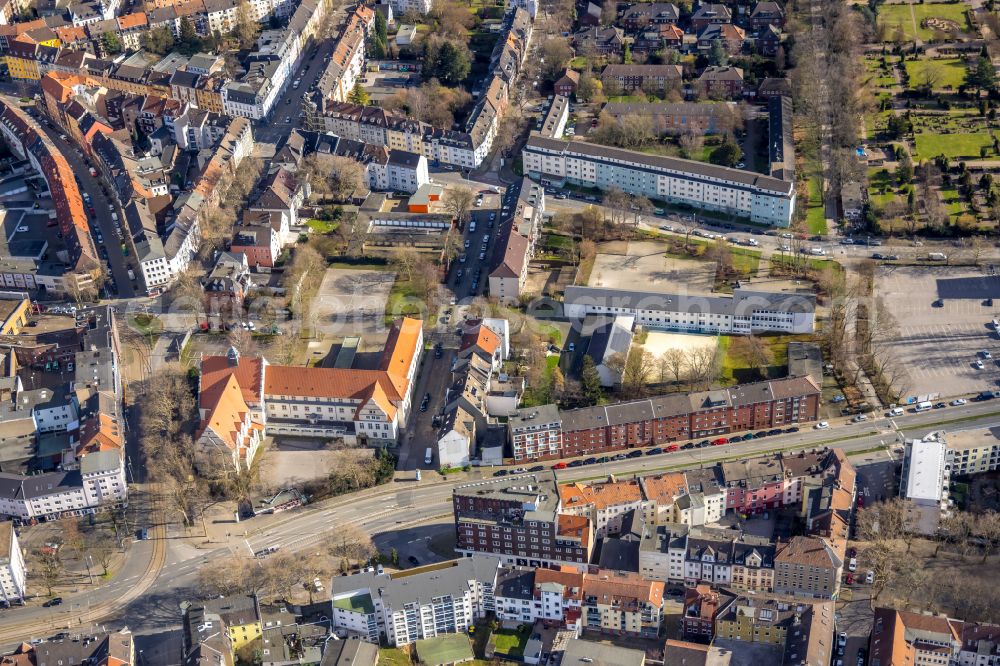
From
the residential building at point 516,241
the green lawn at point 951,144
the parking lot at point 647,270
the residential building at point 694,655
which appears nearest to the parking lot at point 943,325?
the parking lot at point 647,270

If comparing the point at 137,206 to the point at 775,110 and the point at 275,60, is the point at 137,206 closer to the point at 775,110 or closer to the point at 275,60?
the point at 275,60

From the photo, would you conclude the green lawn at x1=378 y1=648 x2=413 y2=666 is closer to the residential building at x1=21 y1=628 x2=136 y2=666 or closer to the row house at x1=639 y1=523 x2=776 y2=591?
the residential building at x1=21 y1=628 x2=136 y2=666

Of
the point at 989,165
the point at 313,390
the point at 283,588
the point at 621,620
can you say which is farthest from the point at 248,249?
the point at 989,165

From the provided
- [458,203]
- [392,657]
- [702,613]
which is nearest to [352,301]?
[458,203]

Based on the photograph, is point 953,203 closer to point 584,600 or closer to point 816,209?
point 816,209

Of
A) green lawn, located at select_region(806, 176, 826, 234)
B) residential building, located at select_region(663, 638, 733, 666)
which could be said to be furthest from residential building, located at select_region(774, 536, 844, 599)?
green lawn, located at select_region(806, 176, 826, 234)

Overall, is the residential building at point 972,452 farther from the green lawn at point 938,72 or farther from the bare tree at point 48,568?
the bare tree at point 48,568
